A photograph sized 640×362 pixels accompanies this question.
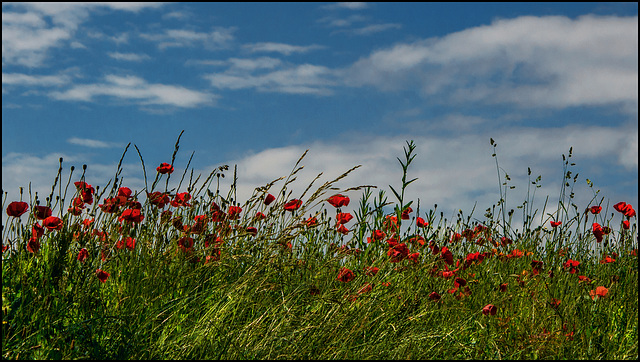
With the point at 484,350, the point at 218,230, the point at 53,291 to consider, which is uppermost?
the point at 218,230

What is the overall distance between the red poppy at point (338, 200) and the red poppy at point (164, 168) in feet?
3.15

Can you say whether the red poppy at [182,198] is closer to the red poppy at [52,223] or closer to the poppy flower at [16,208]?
the red poppy at [52,223]

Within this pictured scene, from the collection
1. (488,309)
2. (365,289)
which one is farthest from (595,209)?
(365,289)

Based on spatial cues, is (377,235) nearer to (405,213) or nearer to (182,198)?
(405,213)

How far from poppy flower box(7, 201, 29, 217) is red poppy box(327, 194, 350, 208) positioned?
66.7 inches

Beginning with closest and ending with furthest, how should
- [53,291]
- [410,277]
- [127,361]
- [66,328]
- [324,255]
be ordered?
[127,361] → [66,328] → [53,291] → [410,277] → [324,255]

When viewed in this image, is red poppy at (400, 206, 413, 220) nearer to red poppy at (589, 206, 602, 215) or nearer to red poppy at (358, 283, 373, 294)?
red poppy at (358, 283, 373, 294)

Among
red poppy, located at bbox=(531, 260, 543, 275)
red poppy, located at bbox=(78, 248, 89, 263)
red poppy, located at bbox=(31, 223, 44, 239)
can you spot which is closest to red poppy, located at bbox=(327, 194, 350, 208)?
red poppy, located at bbox=(531, 260, 543, 275)

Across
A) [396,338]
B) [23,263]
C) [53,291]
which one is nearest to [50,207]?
[23,263]

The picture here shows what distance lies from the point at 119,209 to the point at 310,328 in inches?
53.8

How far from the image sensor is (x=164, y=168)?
3.21 meters

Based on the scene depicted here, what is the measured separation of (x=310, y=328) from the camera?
245 centimetres

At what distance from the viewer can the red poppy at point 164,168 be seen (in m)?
3.20

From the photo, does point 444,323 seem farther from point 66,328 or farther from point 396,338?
point 66,328
